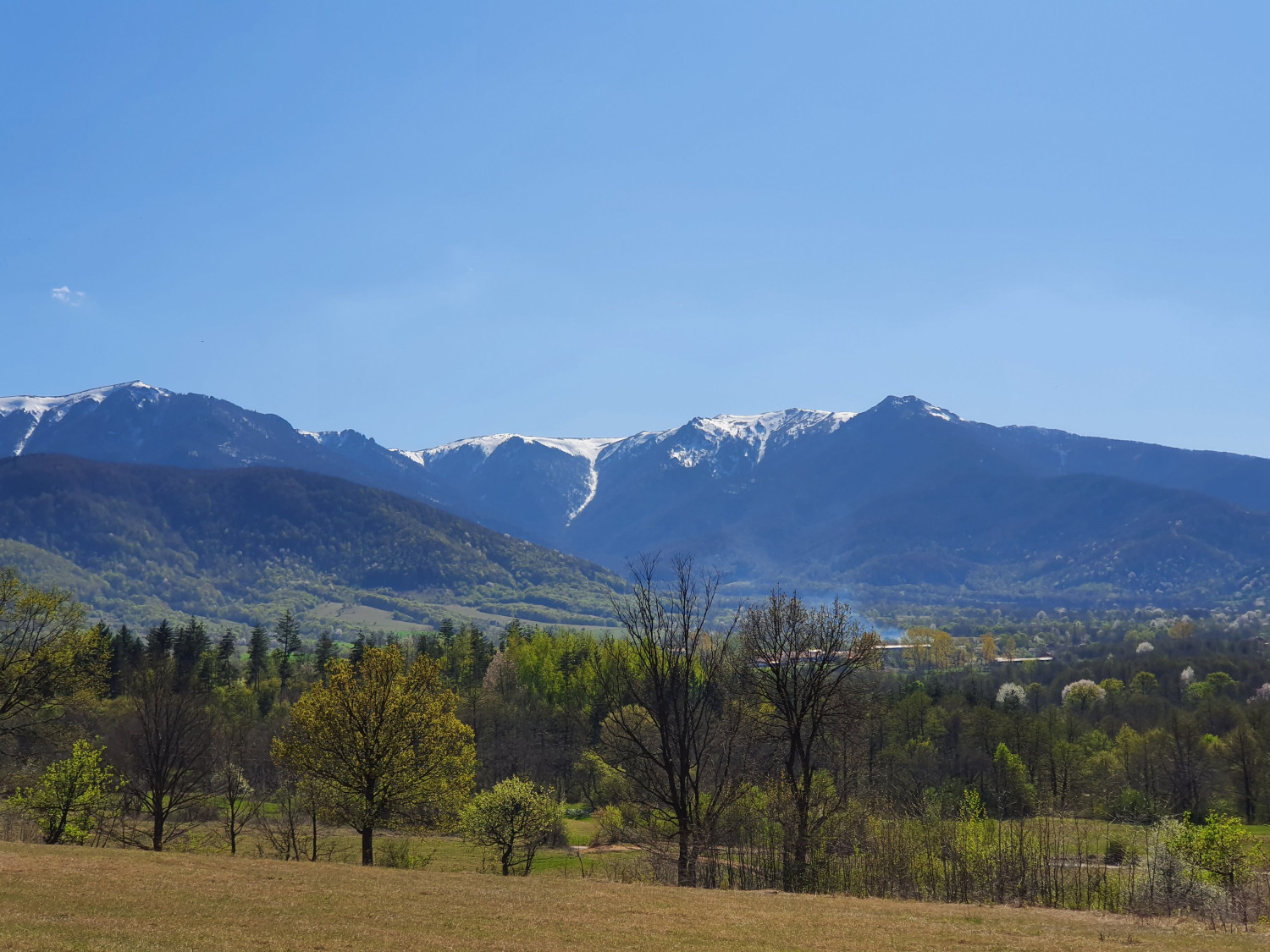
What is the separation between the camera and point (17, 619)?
4384 centimetres

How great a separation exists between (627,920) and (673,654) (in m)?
12.3

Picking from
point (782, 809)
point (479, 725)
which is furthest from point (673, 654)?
point (479, 725)

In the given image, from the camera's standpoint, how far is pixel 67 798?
1623 inches

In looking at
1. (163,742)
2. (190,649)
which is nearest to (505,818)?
(163,742)

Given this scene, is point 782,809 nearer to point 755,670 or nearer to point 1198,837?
point 755,670

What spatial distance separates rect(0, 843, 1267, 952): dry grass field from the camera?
61.7 ft

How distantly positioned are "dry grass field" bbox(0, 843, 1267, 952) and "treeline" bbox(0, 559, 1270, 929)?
713 centimetres

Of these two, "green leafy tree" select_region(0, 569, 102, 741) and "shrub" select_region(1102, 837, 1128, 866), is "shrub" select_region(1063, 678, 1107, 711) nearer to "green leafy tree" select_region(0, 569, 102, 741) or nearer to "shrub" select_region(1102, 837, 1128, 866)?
"shrub" select_region(1102, 837, 1128, 866)

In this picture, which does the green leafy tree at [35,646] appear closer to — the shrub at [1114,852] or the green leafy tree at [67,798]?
the green leafy tree at [67,798]

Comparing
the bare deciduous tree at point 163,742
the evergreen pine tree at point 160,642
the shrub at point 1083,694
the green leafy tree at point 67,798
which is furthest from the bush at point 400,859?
the shrub at point 1083,694

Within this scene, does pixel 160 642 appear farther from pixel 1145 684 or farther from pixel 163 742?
pixel 1145 684

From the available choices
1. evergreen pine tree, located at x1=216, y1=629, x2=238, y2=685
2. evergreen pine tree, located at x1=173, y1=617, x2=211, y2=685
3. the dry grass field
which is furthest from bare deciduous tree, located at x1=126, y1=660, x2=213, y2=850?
evergreen pine tree, located at x1=216, y1=629, x2=238, y2=685

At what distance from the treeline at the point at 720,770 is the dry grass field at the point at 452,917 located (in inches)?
281

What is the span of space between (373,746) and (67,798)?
14.8m
